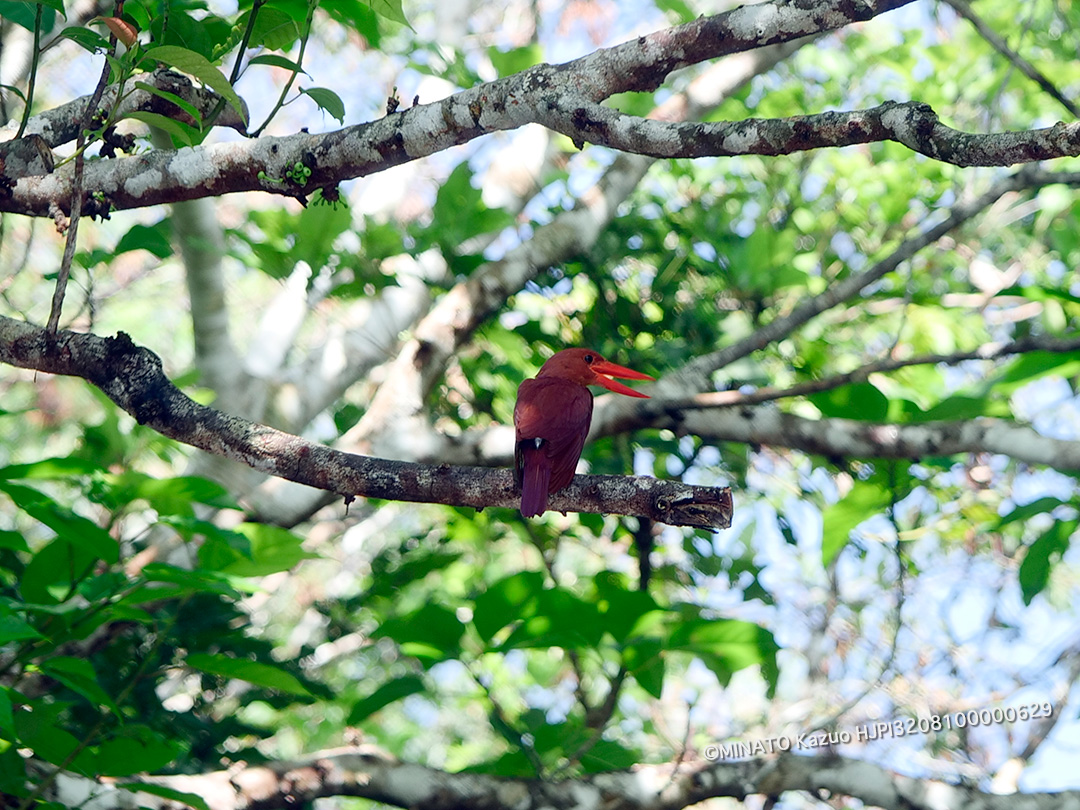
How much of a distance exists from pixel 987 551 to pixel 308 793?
14.3 ft

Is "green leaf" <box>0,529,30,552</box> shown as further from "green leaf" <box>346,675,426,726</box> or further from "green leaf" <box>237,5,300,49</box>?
"green leaf" <box>237,5,300,49</box>

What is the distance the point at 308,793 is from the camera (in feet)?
7.79

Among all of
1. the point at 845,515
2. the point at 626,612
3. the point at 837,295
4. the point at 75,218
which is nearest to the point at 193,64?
the point at 75,218

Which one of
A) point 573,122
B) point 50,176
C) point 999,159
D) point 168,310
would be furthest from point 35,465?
point 168,310

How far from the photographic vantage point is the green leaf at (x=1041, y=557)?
252 centimetres

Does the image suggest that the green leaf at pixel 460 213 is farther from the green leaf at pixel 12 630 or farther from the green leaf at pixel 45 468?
the green leaf at pixel 12 630

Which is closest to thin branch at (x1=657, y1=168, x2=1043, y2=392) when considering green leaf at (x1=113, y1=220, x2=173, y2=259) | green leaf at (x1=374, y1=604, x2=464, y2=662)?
green leaf at (x1=374, y1=604, x2=464, y2=662)

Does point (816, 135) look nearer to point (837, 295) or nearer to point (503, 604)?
point (503, 604)

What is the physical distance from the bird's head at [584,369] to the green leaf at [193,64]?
1.34m

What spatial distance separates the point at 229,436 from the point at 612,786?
54.7 inches

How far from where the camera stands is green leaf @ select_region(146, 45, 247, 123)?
1.45 metres

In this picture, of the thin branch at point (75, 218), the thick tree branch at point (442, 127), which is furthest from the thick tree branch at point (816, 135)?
the thin branch at point (75, 218)

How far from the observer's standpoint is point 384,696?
2428mm

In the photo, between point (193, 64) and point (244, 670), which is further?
point (244, 670)
